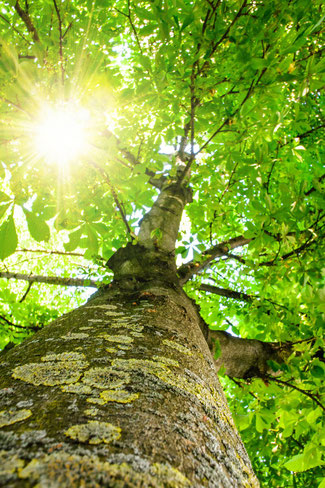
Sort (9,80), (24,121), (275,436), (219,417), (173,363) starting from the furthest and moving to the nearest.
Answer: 1. (275,436)
2. (24,121)
3. (9,80)
4. (173,363)
5. (219,417)

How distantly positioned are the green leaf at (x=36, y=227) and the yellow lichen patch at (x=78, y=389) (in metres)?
1.03

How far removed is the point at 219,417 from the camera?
0.71 metres

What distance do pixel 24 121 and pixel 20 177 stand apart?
11.3 inches

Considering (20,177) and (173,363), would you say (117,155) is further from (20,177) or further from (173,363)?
(173,363)

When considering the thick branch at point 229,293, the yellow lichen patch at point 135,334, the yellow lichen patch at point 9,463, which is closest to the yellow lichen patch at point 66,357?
the yellow lichen patch at point 135,334

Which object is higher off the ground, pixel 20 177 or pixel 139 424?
pixel 20 177

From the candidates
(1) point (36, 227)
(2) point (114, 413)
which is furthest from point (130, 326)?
(1) point (36, 227)

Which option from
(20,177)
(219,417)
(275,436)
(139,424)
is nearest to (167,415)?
(139,424)

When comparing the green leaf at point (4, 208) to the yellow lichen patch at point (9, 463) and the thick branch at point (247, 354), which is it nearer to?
the yellow lichen patch at point (9, 463)

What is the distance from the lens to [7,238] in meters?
1.42

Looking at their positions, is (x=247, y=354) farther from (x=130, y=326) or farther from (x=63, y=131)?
(x=63, y=131)

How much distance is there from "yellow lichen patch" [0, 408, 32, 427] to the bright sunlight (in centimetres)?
126

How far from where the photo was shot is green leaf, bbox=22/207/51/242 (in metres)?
1.45

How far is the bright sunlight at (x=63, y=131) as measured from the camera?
140 cm
